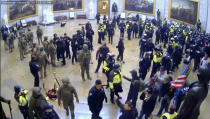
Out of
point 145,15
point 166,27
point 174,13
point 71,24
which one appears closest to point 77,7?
point 71,24

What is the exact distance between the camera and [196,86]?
6.55 m

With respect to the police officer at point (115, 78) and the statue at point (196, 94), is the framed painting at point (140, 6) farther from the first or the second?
the statue at point (196, 94)

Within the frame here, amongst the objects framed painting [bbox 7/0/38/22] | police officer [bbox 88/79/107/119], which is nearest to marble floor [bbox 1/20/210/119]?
police officer [bbox 88/79/107/119]

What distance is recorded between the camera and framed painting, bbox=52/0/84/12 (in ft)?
89.9

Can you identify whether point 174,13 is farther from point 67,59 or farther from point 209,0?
point 67,59

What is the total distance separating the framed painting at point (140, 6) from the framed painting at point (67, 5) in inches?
201

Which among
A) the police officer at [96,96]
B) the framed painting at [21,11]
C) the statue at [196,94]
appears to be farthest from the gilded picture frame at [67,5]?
the statue at [196,94]

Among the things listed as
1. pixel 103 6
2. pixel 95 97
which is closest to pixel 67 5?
pixel 103 6

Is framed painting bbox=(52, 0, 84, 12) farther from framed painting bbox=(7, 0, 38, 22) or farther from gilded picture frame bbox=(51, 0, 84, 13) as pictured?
framed painting bbox=(7, 0, 38, 22)

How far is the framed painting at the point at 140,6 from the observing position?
28.6 m

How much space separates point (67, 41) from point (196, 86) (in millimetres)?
10032

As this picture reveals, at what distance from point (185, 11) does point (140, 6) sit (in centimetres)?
575

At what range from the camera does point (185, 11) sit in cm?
2520

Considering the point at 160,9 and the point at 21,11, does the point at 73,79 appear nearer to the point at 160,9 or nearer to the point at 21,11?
the point at 21,11
